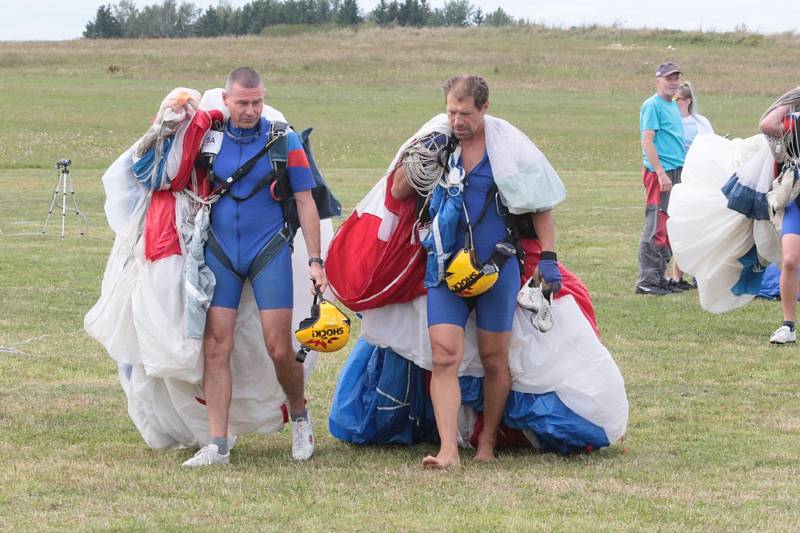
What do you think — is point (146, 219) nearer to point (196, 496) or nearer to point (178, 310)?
point (178, 310)

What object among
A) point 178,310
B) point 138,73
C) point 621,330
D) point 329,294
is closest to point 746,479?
point 329,294

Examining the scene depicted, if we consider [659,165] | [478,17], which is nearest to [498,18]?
[478,17]

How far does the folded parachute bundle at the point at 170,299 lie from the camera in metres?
5.89

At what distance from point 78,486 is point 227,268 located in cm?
117

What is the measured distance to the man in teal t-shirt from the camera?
37.0 feet

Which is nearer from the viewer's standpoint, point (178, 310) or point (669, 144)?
point (178, 310)

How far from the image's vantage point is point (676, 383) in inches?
312

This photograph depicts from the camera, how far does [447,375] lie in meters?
5.91

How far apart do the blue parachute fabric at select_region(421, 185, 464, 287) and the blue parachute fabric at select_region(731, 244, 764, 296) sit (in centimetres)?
408

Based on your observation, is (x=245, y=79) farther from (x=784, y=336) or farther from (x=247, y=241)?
(x=784, y=336)

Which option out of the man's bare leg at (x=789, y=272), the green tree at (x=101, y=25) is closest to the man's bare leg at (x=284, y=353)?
the man's bare leg at (x=789, y=272)

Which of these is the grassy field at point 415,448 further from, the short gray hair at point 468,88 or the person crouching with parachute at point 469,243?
the short gray hair at point 468,88

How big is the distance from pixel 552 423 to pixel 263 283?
148 cm

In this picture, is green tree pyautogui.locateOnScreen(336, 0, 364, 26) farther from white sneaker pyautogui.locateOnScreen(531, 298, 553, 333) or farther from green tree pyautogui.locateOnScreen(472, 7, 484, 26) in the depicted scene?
white sneaker pyautogui.locateOnScreen(531, 298, 553, 333)
